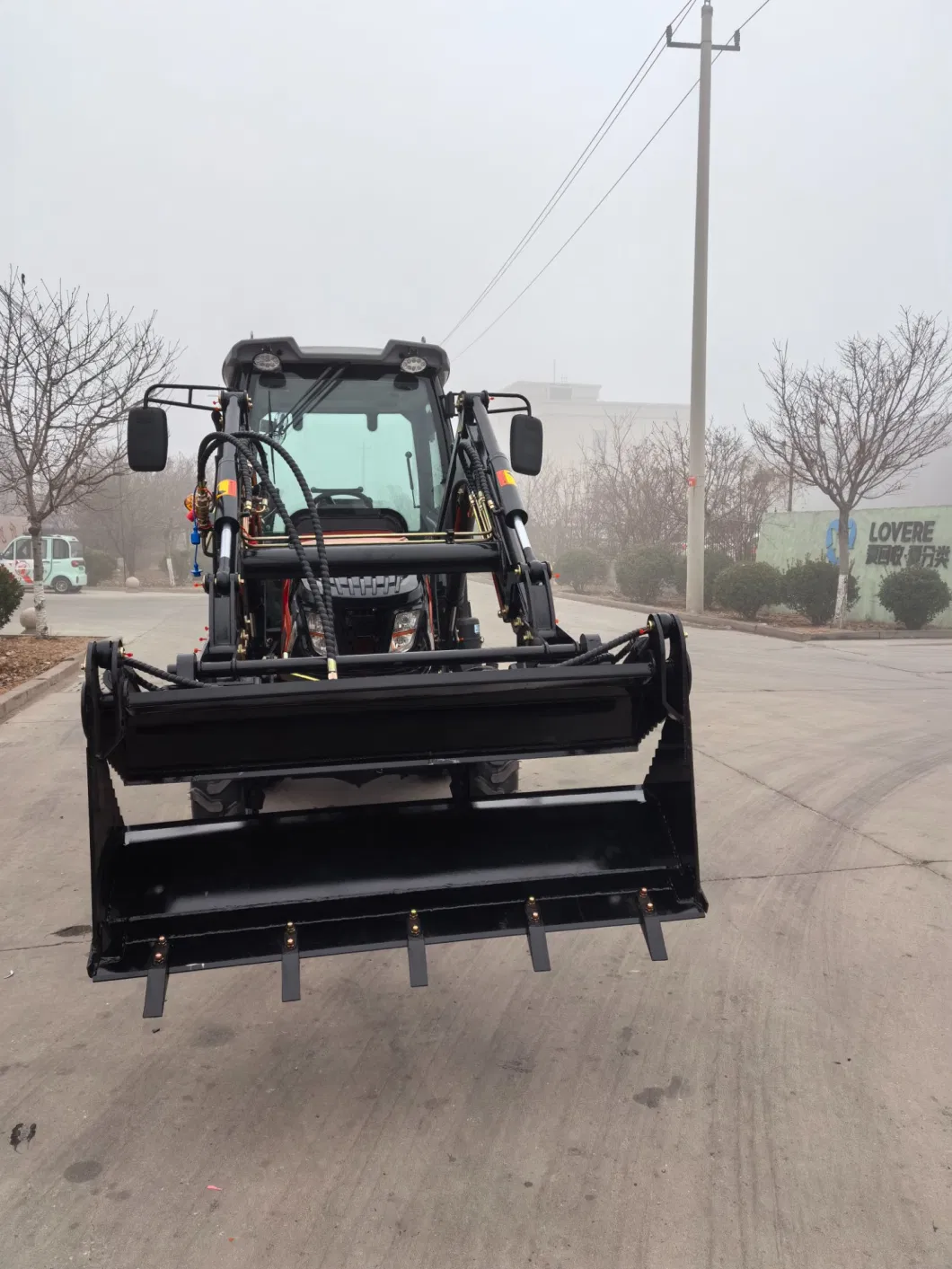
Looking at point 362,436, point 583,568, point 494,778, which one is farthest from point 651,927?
point 583,568

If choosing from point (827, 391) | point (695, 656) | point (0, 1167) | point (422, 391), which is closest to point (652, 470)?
point (827, 391)

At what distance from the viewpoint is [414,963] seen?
2.98 m

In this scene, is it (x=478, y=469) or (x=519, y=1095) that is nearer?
(x=519, y=1095)

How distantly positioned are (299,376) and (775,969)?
4.17m

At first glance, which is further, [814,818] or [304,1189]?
[814,818]

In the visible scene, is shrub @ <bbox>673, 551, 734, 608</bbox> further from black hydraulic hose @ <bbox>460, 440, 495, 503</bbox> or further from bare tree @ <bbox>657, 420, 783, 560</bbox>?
black hydraulic hose @ <bbox>460, 440, 495, 503</bbox>

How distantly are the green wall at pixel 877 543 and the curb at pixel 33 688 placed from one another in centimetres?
1419

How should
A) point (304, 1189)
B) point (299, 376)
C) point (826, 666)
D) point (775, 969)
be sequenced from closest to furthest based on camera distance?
point (304, 1189) < point (775, 969) < point (299, 376) < point (826, 666)

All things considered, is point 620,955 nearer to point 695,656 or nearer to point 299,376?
point 299,376

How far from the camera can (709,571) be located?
76.5 ft

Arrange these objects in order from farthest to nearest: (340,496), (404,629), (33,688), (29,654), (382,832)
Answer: (29,654) → (33,688) → (340,496) → (404,629) → (382,832)

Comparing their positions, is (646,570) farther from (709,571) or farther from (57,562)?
(57,562)

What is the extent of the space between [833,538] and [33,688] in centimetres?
1568

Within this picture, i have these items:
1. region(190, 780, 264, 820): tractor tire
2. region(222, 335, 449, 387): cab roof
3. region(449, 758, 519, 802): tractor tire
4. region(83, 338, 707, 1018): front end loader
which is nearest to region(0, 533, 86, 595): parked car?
region(222, 335, 449, 387): cab roof
